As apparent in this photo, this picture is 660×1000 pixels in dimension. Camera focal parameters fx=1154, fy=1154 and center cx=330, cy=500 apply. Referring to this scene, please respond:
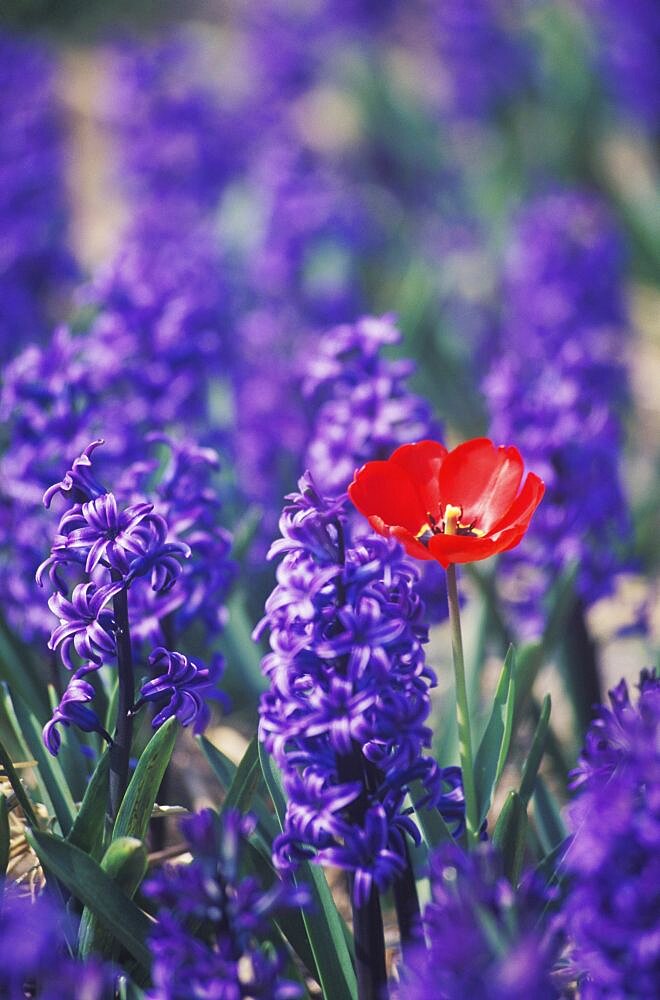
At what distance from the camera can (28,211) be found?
A: 402 cm

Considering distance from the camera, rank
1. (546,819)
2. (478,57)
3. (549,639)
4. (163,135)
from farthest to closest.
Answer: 1. (478,57)
2. (163,135)
3. (549,639)
4. (546,819)

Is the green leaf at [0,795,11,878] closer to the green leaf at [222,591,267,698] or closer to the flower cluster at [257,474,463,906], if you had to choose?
the flower cluster at [257,474,463,906]

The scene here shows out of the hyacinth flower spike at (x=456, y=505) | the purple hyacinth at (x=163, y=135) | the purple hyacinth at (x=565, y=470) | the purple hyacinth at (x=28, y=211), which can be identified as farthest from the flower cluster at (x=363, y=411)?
the purple hyacinth at (x=163, y=135)

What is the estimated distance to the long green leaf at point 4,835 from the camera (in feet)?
5.09

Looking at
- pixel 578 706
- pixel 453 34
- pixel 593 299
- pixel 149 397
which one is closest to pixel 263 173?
pixel 453 34

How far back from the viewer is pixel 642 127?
5750mm

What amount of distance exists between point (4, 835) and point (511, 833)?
0.70 m

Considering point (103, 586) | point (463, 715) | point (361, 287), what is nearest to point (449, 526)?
point (463, 715)

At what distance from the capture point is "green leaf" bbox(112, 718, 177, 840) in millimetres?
1509

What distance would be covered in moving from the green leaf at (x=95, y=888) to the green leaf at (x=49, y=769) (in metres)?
0.25

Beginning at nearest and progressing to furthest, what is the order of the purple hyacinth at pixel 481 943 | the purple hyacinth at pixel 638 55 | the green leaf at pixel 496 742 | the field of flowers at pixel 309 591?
the purple hyacinth at pixel 481 943 < the field of flowers at pixel 309 591 < the green leaf at pixel 496 742 < the purple hyacinth at pixel 638 55

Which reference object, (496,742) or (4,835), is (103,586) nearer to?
(4,835)

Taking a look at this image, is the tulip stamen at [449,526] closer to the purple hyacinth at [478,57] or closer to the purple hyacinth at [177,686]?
the purple hyacinth at [177,686]

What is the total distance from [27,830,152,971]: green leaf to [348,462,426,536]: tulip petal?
0.58 metres
